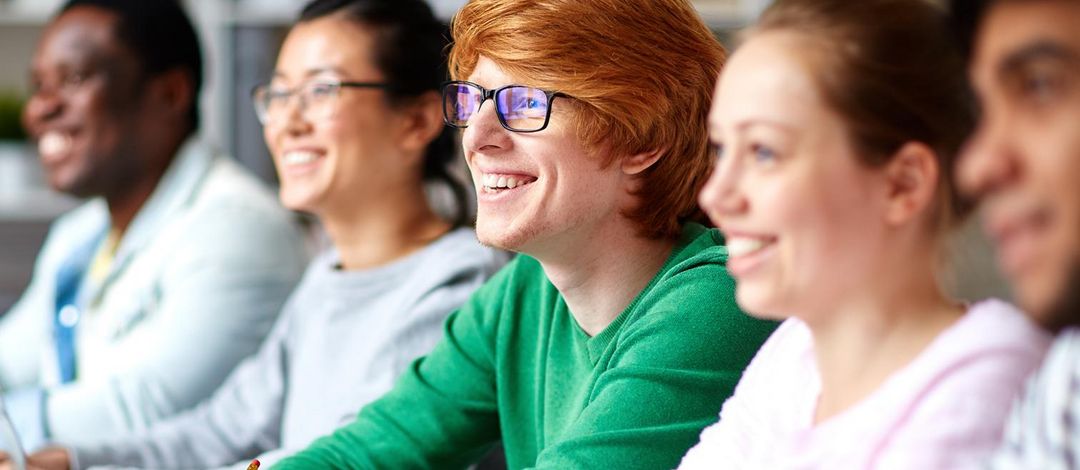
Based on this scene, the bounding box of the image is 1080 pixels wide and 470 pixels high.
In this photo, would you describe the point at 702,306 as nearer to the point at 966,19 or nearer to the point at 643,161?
the point at 643,161

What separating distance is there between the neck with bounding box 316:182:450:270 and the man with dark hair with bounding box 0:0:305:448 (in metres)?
0.31

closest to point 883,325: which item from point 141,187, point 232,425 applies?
point 232,425

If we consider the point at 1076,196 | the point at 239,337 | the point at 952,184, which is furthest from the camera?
the point at 239,337

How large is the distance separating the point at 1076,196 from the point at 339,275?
1.20 metres

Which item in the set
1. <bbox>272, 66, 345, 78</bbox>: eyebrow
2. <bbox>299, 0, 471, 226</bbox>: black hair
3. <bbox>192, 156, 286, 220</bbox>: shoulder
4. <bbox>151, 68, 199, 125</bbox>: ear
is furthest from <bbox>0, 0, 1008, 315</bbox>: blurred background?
<bbox>272, 66, 345, 78</bbox>: eyebrow

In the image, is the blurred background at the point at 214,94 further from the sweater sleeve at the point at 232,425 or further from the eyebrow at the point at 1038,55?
the eyebrow at the point at 1038,55

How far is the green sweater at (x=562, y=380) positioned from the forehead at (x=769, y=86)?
1.04 ft

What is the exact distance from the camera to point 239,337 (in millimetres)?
1906

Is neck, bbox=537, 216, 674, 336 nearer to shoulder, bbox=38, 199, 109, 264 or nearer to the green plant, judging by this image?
shoulder, bbox=38, 199, 109, 264

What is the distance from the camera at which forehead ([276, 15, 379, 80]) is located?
1.64 metres

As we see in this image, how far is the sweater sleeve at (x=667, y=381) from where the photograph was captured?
3.23ft

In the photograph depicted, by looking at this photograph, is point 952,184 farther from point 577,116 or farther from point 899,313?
point 577,116

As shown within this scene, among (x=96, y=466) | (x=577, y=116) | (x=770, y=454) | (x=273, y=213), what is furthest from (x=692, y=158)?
(x=273, y=213)

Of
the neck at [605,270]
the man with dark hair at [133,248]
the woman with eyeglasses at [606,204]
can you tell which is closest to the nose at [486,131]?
Answer: the woman with eyeglasses at [606,204]
